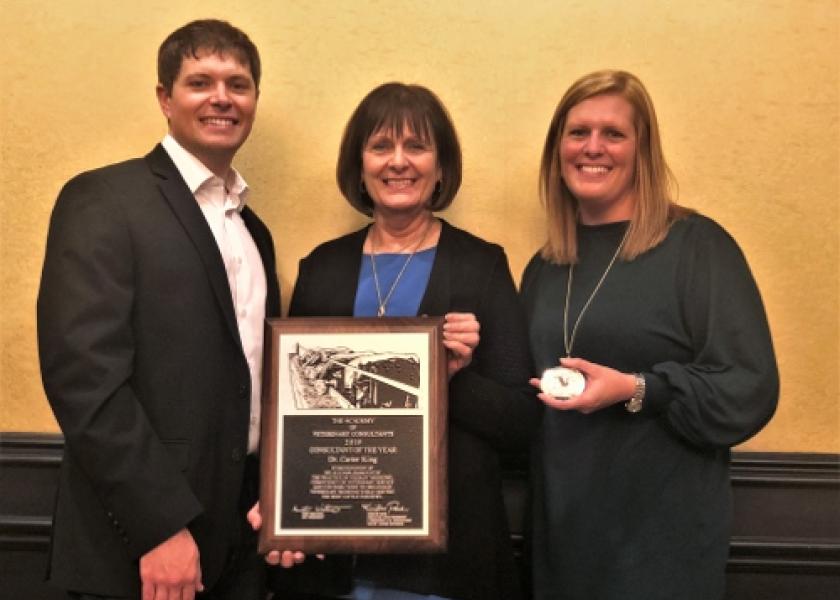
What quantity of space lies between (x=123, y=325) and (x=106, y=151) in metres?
1.01

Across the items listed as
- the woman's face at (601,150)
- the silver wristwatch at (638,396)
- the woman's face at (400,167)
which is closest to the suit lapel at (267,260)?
the woman's face at (400,167)

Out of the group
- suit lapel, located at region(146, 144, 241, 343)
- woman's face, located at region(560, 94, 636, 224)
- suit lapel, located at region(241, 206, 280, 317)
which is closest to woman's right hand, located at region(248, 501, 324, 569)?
suit lapel, located at region(146, 144, 241, 343)

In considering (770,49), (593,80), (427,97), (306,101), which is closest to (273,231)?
(306,101)

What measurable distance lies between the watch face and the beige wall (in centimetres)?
66

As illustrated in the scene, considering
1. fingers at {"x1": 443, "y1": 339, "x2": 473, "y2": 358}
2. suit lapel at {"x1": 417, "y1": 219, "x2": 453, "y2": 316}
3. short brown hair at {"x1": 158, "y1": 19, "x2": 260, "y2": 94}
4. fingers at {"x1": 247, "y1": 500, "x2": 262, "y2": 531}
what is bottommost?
fingers at {"x1": 247, "y1": 500, "x2": 262, "y2": 531}

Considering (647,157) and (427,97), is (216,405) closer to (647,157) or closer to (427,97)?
(427,97)

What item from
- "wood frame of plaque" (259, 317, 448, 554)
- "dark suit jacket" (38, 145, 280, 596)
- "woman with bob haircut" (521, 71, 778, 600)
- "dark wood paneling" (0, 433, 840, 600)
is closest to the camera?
"dark suit jacket" (38, 145, 280, 596)

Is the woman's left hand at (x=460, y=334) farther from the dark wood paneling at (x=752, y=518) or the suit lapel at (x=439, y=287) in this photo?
the dark wood paneling at (x=752, y=518)

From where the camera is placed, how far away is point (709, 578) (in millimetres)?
1894

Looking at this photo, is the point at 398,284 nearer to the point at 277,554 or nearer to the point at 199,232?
the point at 199,232

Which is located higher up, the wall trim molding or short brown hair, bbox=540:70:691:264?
short brown hair, bbox=540:70:691:264

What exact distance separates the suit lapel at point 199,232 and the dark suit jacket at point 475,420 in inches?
12.7

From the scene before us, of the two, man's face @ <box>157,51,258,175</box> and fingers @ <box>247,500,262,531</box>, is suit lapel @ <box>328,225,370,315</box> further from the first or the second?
fingers @ <box>247,500,262,531</box>

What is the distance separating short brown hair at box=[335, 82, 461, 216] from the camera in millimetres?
1942
